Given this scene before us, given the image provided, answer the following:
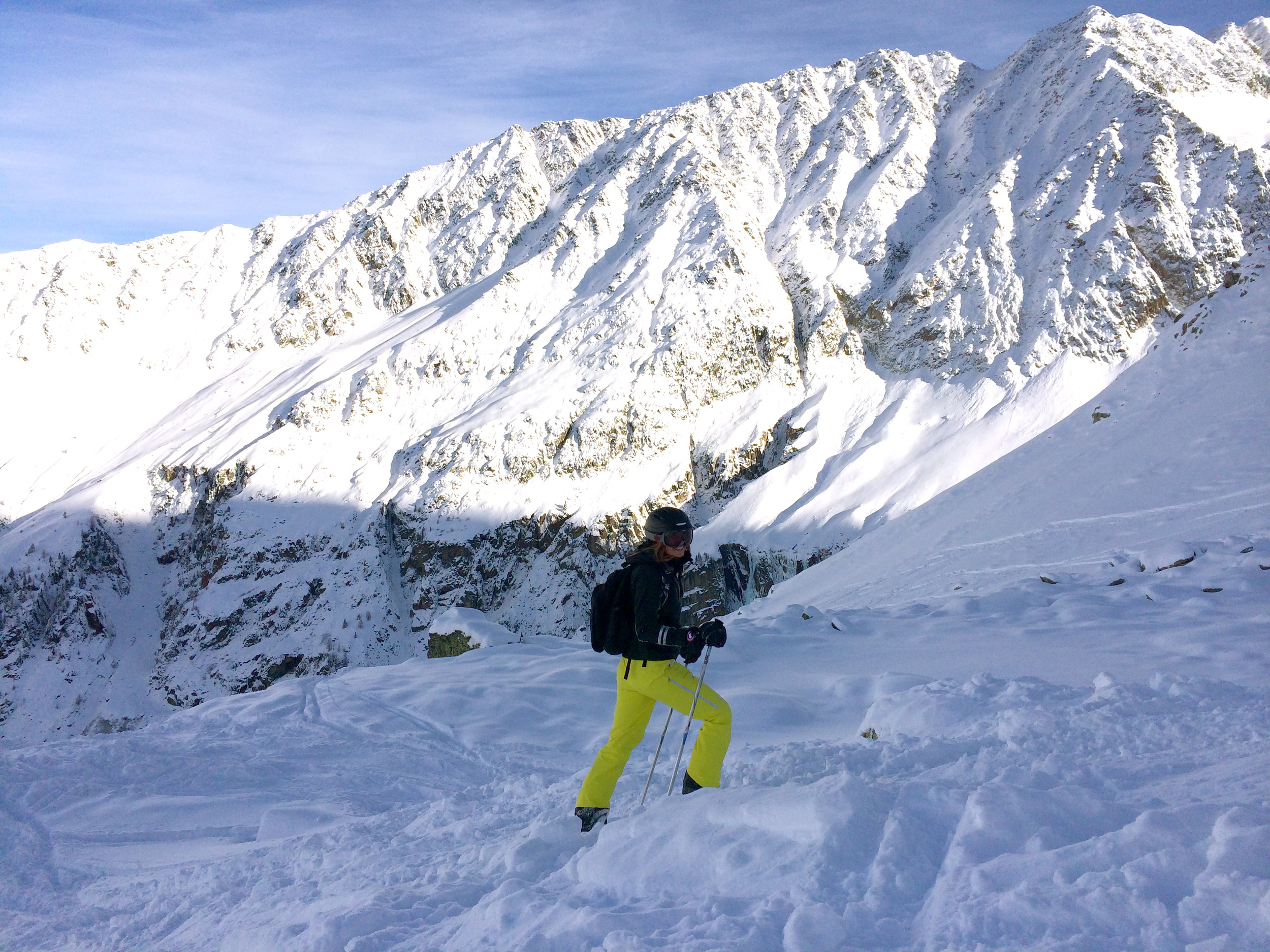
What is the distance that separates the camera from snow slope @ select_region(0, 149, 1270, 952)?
99.0 inches

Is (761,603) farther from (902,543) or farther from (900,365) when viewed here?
(900,365)

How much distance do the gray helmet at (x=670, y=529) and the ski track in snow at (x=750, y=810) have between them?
1388 mm

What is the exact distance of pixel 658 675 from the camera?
4.25 metres

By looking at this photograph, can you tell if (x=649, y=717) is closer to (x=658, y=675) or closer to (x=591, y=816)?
(x=658, y=675)

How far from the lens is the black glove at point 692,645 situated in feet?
13.8

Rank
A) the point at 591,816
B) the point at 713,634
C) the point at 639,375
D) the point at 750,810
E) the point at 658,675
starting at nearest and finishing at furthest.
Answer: the point at 750,810 < the point at 591,816 < the point at 658,675 < the point at 713,634 < the point at 639,375

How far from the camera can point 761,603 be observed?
19.3 meters

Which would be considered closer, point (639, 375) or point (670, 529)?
point (670, 529)

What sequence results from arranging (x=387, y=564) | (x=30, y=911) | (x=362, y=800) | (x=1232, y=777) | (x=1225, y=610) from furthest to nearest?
(x=387, y=564) < (x=1225, y=610) < (x=362, y=800) < (x=30, y=911) < (x=1232, y=777)

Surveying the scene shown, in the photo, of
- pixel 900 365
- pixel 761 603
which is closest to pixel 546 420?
pixel 900 365

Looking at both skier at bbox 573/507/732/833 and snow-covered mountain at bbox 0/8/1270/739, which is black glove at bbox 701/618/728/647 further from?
snow-covered mountain at bbox 0/8/1270/739

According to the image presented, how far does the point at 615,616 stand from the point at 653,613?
23cm

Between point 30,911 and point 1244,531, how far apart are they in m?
14.4

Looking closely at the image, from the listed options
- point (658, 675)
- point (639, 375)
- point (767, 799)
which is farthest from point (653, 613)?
point (639, 375)
